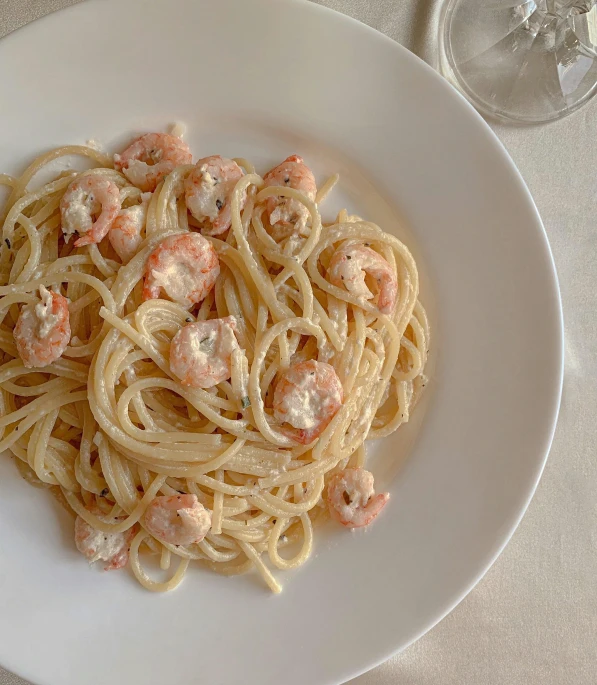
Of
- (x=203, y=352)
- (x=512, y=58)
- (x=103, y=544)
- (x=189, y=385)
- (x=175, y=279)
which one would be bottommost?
(x=103, y=544)

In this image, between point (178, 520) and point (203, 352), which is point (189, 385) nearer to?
point (203, 352)

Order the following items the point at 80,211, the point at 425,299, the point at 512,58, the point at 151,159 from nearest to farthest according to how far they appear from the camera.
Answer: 1. the point at 80,211
2. the point at 151,159
3. the point at 425,299
4. the point at 512,58

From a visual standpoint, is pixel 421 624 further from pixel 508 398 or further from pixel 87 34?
pixel 87 34

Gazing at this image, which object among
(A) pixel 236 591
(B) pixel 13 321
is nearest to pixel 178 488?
(A) pixel 236 591

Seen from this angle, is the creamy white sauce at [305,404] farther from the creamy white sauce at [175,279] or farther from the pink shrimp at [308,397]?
the creamy white sauce at [175,279]

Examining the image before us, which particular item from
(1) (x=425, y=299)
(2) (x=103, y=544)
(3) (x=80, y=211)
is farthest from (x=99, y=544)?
(1) (x=425, y=299)

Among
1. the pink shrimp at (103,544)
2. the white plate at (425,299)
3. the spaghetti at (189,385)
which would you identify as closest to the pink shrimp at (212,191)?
the spaghetti at (189,385)
